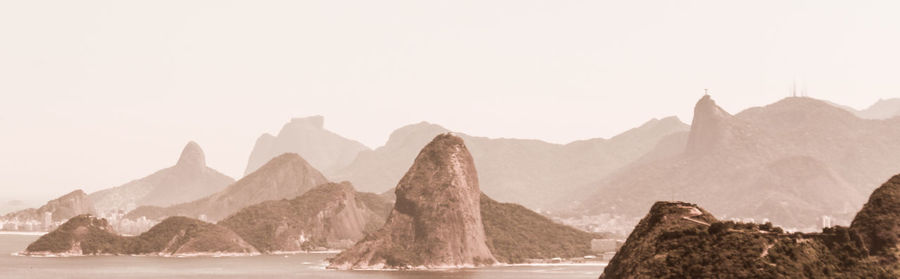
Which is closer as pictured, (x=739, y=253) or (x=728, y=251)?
(x=739, y=253)

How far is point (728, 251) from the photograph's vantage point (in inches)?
3199

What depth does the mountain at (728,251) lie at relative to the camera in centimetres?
8012

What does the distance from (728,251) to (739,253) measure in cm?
83

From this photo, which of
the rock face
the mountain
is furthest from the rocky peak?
the rock face

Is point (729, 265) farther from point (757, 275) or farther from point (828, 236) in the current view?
point (828, 236)

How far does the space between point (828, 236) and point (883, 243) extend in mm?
22878

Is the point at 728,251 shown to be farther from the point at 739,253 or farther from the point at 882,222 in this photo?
the point at 882,222

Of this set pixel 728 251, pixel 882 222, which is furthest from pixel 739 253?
pixel 882 222

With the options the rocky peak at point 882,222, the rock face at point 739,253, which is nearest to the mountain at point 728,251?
the rock face at point 739,253

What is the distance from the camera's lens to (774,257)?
265 feet

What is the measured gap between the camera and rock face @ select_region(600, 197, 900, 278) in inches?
3150

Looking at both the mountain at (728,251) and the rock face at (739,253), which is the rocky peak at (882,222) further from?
the rock face at (739,253)

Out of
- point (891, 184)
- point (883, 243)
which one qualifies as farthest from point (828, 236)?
point (891, 184)

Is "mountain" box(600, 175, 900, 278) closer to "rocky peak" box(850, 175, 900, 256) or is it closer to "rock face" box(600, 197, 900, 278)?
"rock face" box(600, 197, 900, 278)
